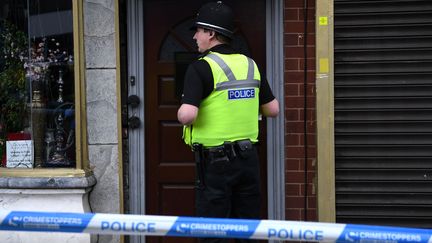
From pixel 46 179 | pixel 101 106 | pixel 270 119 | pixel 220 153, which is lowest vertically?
pixel 46 179

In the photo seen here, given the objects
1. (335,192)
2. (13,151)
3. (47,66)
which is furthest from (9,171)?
(335,192)

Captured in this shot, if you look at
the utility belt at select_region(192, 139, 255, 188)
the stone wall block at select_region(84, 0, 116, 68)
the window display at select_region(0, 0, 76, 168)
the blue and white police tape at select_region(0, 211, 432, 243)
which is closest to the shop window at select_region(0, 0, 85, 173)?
the window display at select_region(0, 0, 76, 168)

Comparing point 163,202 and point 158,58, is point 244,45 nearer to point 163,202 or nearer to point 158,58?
point 158,58

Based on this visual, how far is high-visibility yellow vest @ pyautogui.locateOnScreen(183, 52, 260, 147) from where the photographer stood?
3.99m

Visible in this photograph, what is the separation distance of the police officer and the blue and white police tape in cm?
92

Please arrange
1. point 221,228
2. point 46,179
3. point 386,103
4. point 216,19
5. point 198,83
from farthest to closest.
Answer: point 386,103, point 46,179, point 216,19, point 198,83, point 221,228

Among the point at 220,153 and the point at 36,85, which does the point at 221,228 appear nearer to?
the point at 220,153

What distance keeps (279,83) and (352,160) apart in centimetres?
84

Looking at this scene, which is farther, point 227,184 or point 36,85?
point 36,85

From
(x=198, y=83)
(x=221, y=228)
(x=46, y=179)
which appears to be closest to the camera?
(x=221, y=228)

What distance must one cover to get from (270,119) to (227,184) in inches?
55.8

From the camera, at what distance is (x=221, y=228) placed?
3066mm

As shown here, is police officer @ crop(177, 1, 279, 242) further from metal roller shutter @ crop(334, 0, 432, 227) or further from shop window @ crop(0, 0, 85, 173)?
shop window @ crop(0, 0, 85, 173)

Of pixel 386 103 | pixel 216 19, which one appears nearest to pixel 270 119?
pixel 386 103
